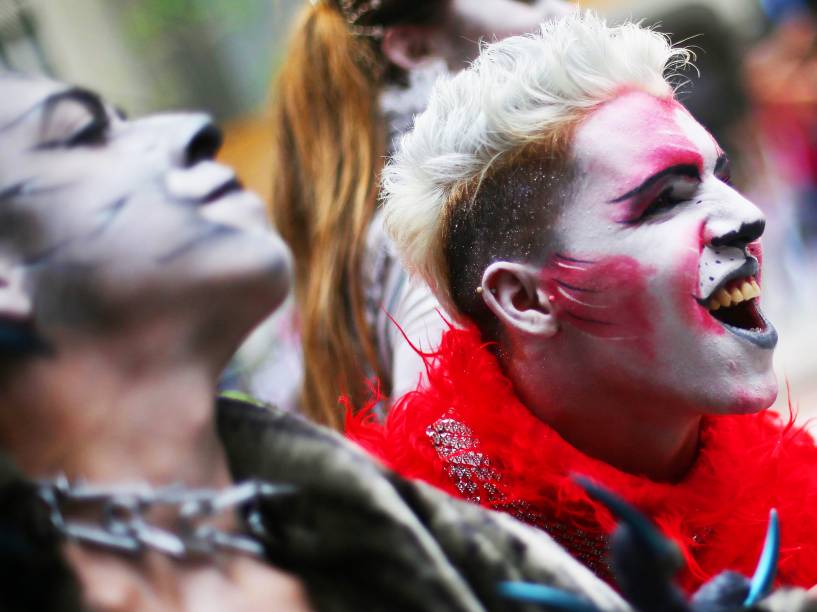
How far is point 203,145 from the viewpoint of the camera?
0.96m

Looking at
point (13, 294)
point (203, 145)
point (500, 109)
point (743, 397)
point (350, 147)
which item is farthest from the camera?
point (350, 147)

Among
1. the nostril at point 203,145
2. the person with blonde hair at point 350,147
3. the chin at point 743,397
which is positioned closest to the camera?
the nostril at point 203,145

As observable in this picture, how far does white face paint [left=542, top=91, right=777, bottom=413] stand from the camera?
1.23m

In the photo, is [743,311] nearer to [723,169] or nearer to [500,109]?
[723,169]

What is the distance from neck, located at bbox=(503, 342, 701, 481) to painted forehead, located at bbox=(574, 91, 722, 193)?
0.96 ft

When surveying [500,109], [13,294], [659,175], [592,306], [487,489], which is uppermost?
[13,294]

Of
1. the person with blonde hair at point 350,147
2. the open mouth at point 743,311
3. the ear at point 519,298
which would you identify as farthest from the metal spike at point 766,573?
the person with blonde hair at point 350,147

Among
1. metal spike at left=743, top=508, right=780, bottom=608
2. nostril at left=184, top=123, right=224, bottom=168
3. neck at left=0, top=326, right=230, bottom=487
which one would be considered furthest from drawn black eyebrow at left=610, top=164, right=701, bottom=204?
neck at left=0, top=326, right=230, bottom=487

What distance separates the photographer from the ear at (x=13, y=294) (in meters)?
0.80

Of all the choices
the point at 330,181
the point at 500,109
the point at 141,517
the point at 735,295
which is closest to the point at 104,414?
the point at 141,517

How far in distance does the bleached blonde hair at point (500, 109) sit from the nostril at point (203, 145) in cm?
47

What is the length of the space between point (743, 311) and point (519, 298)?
→ 1.06 feet

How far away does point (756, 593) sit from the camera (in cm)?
96

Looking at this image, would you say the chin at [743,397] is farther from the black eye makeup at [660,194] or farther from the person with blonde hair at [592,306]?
the black eye makeup at [660,194]
